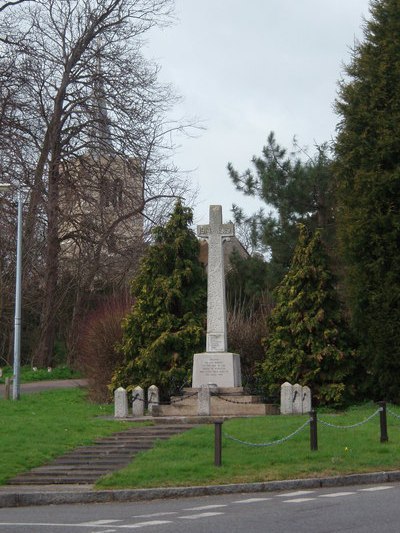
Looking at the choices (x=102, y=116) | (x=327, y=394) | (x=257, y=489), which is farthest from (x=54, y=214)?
(x=257, y=489)

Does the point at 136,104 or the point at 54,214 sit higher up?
the point at 136,104

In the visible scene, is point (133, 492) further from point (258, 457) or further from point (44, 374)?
point (44, 374)

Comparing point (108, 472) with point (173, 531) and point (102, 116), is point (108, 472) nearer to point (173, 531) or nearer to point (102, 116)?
point (173, 531)

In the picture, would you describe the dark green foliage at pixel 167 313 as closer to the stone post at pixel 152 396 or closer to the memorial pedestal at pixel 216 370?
the stone post at pixel 152 396

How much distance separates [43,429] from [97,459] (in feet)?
11.3

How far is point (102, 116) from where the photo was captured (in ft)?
136

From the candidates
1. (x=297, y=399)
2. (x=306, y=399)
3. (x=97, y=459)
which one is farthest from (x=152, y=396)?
(x=97, y=459)

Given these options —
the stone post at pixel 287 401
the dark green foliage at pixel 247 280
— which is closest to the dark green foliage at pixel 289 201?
the dark green foliage at pixel 247 280

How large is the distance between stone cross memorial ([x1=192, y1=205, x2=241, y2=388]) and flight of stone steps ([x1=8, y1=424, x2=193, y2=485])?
14.4 feet

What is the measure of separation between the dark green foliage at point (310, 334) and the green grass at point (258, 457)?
5.79m

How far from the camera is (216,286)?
2750cm

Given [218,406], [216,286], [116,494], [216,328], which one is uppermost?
[216,286]

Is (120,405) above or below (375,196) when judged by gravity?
below

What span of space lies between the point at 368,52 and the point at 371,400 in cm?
995
